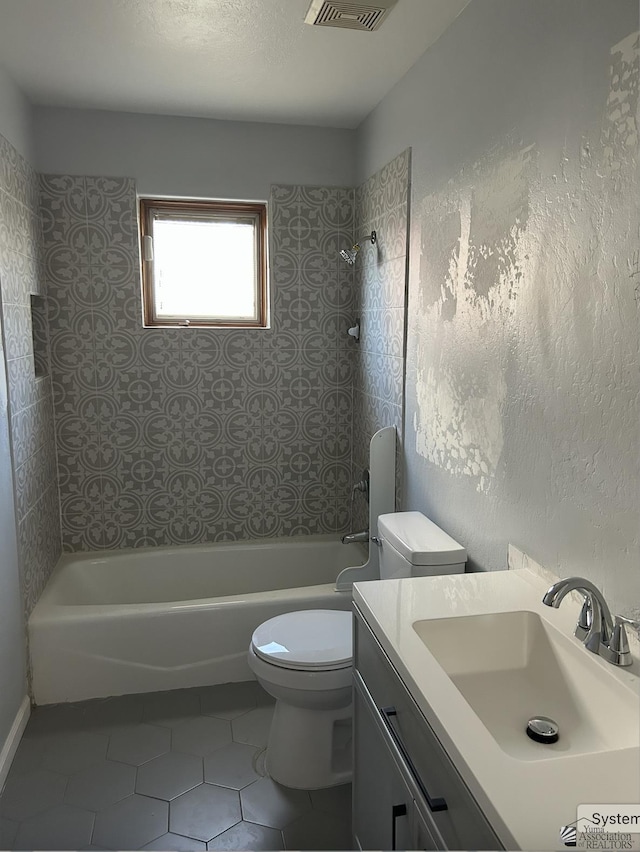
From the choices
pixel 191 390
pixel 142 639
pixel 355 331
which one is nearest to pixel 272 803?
pixel 142 639

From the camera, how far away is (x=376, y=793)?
152 cm

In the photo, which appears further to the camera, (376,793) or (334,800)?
(334,800)

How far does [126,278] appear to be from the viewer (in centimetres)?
309

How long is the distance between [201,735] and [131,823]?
0.46 metres

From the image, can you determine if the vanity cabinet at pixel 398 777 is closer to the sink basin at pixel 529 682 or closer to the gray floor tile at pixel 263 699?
the sink basin at pixel 529 682

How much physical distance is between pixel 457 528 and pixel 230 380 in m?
1.54

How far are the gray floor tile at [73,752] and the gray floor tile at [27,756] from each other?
2cm

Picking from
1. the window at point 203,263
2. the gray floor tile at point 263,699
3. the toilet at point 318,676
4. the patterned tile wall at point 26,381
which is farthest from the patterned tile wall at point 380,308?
the patterned tile wall at point 26,381

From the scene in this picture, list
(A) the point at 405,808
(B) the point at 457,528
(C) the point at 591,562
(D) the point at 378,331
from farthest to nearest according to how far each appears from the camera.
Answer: (D) the point at 378,331, (B) the point at 457,528, (C) the point at 591,562, (A) the point at 405,808

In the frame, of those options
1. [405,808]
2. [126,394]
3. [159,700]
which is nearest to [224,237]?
[126,394]

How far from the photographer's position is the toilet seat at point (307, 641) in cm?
202

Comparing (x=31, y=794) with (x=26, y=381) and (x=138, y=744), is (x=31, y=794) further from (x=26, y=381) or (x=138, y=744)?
(x=26, y=381)

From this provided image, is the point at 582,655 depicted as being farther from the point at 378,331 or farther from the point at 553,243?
the point at 378,331

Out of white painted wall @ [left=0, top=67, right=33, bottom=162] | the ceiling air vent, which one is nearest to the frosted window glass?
white painted wall @ [left=0, top=67, right=33, bottom=162]
